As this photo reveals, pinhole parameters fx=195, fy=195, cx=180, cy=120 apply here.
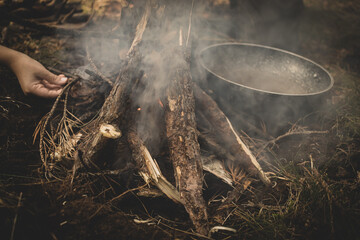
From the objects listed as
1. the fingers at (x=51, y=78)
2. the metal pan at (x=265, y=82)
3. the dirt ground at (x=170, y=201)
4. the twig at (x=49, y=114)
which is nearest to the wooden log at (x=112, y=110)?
the dirt ground at (x=170, y=201)

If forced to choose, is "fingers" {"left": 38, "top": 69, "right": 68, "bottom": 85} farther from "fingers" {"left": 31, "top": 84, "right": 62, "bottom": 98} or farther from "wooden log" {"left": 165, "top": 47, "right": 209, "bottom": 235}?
"wooden log" {"left": 165, "top": 47, "right": 209, "bottom": 235}

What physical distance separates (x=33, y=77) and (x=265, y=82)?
3.00 m

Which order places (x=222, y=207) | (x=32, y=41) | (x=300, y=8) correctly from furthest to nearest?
(x=300, y=8)
(x=32, y=41)
(x=222, y=207)

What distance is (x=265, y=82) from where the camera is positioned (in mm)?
2945

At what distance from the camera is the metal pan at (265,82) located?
6.97 ft

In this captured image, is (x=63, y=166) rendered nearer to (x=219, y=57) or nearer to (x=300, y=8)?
(x=219, y=57)

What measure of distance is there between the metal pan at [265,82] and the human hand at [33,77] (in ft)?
5.90

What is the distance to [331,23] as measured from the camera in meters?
4.76

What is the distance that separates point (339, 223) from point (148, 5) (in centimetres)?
258

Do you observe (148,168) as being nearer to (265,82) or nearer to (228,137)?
(228,137)

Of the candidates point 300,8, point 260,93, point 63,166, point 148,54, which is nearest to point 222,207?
point 260,93

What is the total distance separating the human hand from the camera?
2.09 m

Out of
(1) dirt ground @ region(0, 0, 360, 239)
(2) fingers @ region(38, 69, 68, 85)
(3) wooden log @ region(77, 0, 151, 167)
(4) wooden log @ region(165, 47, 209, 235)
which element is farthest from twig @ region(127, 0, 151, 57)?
(1) dirt ground @ region(0, 0, 360, 239)

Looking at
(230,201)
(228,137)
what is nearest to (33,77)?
(228,137)
